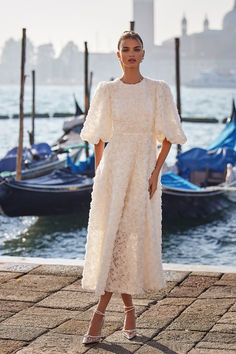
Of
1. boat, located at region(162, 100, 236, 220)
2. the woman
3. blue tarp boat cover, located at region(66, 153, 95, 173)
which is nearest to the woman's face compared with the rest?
the woman

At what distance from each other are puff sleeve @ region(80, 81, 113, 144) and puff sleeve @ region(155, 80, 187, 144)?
0.19 metres

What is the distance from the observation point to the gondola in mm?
10609

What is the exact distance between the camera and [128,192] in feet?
10.3

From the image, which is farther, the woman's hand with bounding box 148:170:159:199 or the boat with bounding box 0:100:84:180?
the boat with bounding box 0:100:84:180

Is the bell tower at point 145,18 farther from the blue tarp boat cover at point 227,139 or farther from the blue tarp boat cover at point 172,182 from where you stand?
the blue tarp boat cover at point 172,182

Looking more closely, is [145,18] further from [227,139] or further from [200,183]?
[200,183]

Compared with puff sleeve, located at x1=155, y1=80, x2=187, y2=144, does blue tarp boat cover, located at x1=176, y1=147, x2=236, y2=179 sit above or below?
below

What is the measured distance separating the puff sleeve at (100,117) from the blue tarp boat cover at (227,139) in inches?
424

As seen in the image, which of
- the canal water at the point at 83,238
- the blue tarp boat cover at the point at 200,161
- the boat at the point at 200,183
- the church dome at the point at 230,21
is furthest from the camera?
the church dome at the point at 230,21

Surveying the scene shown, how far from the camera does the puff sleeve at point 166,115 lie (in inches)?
124

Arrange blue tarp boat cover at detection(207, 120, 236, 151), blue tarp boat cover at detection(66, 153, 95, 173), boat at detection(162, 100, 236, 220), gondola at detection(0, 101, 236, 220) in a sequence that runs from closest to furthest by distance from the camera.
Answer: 1. gondola at detection(0, 101, 236, 220)
2. boat at detection(162, 100, 236, 220)
3. blue tarp boat cover at detection(66, 153, 95, 173)
4. blue tarp boat cover at detection(207, 120, 236, 151)

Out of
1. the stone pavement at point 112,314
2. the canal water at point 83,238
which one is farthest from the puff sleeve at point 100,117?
the canal water at point 83,238

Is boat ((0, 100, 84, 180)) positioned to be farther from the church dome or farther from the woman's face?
the church dome

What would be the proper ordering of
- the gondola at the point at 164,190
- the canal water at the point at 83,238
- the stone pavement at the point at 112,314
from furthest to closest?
the gondola at the point at 164,190 → the canal water at the point at 83,238 → the stone pavement at the point at 112,314
